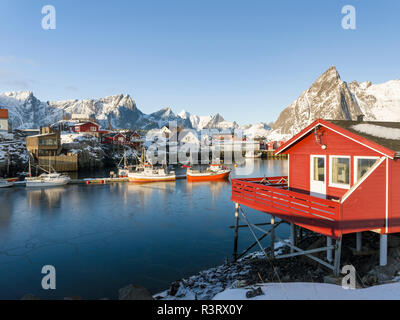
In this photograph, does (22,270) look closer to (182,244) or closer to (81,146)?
→ (182,244)

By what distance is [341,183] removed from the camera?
12.8 meters

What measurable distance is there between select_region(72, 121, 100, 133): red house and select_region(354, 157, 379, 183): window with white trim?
112m

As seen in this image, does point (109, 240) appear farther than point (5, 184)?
No

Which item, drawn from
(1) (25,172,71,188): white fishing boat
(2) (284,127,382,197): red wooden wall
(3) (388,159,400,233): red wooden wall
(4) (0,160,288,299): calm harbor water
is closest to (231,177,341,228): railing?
(2) (284,127,382,197): red wooden wall

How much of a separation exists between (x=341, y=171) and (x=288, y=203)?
2.76 meters

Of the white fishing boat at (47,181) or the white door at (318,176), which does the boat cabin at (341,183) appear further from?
the white fishing boat at (47,181)

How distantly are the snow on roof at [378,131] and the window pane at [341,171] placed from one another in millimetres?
1558

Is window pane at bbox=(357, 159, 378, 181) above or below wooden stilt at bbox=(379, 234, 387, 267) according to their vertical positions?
above

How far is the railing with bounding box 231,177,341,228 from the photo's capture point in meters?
10.8

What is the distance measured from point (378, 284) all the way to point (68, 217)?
2924 centimetres

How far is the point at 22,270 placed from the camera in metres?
17.4

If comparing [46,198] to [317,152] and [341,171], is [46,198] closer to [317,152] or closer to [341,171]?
[317,152]

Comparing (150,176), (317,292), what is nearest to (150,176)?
(150,176)

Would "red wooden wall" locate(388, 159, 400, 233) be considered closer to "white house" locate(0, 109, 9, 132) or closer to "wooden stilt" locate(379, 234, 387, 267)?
"wooden stilt" locate(379, 234, 387, 267)
